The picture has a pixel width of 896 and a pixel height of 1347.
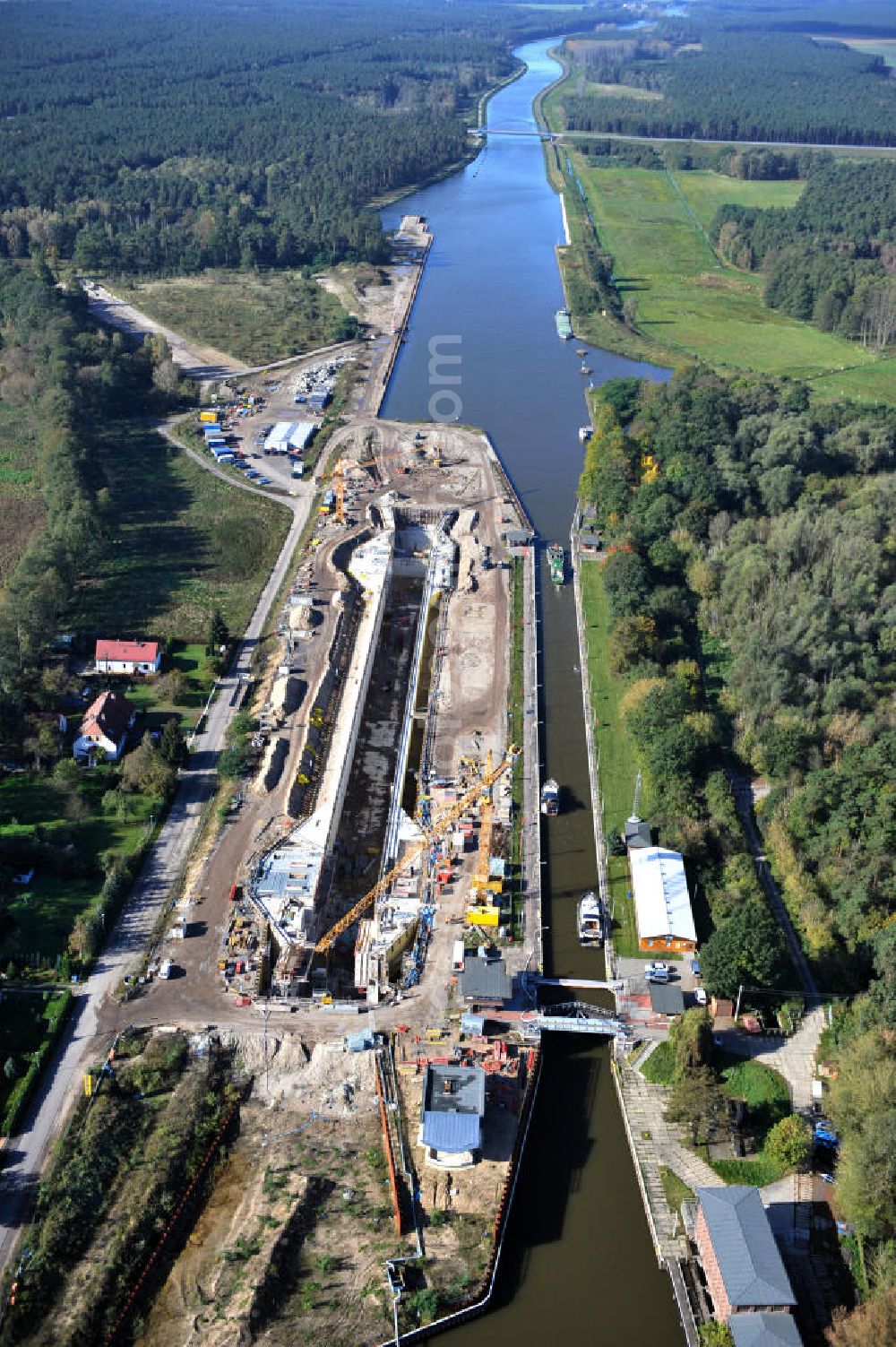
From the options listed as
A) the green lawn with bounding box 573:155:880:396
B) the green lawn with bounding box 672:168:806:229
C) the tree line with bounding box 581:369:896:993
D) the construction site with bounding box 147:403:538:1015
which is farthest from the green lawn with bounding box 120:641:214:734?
the green lawn with bounding box 672:168:806:229

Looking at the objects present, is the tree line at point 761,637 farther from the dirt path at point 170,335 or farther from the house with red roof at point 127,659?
the dirt path at point 170,335

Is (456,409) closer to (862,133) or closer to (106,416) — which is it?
(106,416)

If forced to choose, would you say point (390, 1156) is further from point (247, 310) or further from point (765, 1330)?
point (247, 310)

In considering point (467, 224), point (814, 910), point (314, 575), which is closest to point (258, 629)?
point (314, 575)

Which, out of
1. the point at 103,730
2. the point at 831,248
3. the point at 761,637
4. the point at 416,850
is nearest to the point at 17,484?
the point at 103,730

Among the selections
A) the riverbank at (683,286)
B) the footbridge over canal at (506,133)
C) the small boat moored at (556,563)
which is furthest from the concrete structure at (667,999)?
the footbridge over canal at (506,133)

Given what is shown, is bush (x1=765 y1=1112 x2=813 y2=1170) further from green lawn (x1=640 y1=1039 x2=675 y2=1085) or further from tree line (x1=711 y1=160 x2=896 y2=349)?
tree line (x1=711 y1=160 x2=896 y2=349)

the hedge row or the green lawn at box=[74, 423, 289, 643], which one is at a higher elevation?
the green lawn at box=[74, 423, 289, 643]
